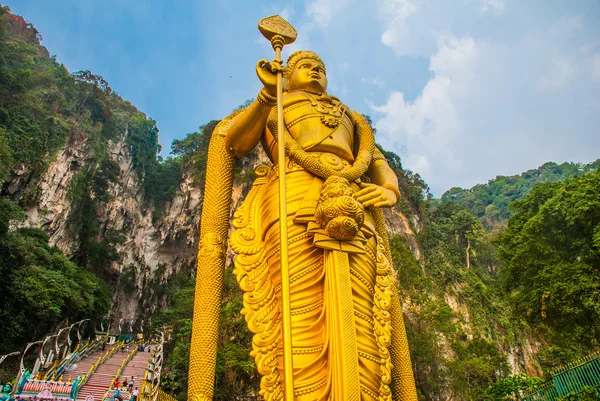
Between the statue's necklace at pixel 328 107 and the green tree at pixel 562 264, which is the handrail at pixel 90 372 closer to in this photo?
the statue's necklace at pixel 328 107

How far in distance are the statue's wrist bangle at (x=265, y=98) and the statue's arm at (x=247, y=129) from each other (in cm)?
6

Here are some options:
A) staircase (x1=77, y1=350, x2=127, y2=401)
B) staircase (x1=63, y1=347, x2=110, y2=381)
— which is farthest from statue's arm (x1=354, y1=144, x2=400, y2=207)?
staircase (x1=63, y1=347, x2=110, y2=381)

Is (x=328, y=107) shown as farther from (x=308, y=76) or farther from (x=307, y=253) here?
(x=307, y=253)

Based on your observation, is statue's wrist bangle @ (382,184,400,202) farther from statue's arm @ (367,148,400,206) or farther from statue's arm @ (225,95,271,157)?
statue's arm @ (225,95,271,157)

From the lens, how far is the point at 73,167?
67.2 feet

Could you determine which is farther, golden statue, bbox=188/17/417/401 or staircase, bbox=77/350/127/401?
staircase, bbox=77/350/127/401

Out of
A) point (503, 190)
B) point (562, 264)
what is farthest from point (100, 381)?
point (503, 190)

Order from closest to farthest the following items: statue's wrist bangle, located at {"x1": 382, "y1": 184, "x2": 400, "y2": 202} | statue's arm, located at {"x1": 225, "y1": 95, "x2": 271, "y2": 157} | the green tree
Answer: statue's arm, located at {"x1": 225, "y1": 95, "x2": 271, "y2": 157} < statue's wrist bangle, located at {"x1": 382, "y1": 184, "x2": 400, "y2": 202} < the green tree

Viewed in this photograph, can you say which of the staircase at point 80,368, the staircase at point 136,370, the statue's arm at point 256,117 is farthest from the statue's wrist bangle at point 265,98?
the staircase at point 80,368

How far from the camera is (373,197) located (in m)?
3.30

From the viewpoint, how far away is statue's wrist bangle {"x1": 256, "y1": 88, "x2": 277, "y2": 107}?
3055 mm

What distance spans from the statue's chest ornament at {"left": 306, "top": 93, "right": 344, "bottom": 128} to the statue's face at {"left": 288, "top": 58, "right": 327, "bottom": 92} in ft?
0.40

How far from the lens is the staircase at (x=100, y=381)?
9836mm

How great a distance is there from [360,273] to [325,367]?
67 cm
